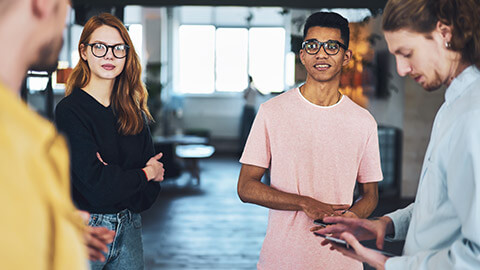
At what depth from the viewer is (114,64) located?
6.87 ft

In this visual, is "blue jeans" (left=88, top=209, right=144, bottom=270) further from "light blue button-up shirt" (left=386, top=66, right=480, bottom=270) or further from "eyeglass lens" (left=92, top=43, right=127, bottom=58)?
"light blue button-up shirt" (left=386, top=66, right=480, bottom=270)

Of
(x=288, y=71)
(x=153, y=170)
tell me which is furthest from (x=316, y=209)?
(x=288, y=71)

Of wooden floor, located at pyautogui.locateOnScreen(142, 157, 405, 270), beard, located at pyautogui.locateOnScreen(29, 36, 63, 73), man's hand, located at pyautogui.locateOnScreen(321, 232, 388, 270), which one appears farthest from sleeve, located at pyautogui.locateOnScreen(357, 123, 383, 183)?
wooden floor, located at pyautogui.locateOnScreen(142, 157, 405, 270)

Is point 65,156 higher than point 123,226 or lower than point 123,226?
higher

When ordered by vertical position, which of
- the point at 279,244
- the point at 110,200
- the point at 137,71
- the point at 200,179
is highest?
the point at 137,71

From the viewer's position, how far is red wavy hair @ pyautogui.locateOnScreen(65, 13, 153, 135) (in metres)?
2.12

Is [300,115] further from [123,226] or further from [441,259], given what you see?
[441,259]

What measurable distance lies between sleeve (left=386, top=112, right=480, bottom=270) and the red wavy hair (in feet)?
4.39

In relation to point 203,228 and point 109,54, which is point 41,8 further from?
point 203,228

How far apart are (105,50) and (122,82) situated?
168mm

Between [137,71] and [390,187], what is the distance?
6197 mm

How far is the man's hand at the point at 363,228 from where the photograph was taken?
159 centimetres

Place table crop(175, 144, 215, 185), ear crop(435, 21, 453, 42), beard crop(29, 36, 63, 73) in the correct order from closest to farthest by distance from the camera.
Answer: beard crop(29, 36, 63, 73), ear crop(435, 21, 453, 42), table crop(175, 144, 215, 185)

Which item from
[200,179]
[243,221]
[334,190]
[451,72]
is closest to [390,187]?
[243,221]
